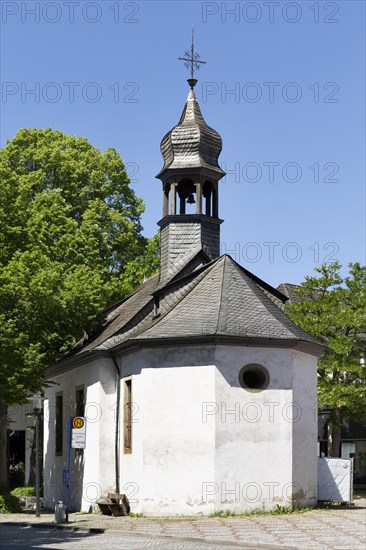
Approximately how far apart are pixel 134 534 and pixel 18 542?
2.69 m

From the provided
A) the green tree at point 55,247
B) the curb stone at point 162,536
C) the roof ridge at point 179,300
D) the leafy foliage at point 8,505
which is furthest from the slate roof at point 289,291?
the curb stone at point 162,536

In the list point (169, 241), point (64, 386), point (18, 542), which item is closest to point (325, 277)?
point (169, 241)

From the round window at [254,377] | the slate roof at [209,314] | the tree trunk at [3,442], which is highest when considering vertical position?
the slate roof at [209,314]

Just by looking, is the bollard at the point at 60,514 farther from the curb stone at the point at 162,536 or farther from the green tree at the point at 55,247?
the green tree at the point at 55,247

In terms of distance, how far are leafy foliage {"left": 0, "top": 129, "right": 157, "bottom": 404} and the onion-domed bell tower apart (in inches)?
140

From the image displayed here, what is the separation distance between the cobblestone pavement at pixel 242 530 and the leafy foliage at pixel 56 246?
6006 mm

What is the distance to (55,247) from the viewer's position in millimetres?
36469

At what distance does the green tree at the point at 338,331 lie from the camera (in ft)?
108

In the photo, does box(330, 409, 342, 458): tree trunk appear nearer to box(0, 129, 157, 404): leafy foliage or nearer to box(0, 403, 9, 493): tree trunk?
box(0, 129, 157, 404): leafy foliage

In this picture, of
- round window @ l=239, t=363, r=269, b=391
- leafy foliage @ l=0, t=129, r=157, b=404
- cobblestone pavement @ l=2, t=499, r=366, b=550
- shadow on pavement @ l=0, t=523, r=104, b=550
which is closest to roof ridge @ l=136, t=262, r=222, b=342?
round window @ l=239, t=363, r=269, b=391

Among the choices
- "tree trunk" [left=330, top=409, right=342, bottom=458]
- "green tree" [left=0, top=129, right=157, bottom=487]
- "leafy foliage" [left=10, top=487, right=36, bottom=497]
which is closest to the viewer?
"green tree" [left=0, top=129, right=157, bottom=487]

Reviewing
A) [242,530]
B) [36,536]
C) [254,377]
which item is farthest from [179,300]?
[36,536]

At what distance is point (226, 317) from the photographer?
2383 centimetres

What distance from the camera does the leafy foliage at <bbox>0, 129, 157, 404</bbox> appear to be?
28297 millimetres
